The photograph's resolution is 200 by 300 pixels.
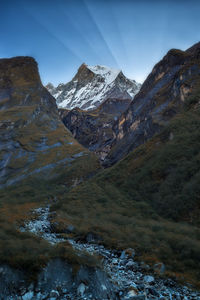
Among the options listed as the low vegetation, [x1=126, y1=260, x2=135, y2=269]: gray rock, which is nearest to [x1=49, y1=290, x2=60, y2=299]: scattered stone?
the low vegetation

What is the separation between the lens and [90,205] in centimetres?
3147

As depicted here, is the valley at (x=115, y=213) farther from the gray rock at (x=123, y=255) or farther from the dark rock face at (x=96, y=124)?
the dark rock face at (x=96, y=124)

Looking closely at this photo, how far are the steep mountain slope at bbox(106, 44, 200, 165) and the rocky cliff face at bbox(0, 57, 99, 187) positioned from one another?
21688 mm

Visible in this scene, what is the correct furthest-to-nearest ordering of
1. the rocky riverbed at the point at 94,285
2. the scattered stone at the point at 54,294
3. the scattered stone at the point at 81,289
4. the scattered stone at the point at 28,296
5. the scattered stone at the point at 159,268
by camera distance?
1. the scattered stone at the point at 159,268
2. the scattered stone at the point at 81,289
3. the rocky riverbed at the point at 94,285
4. the scattered stone at the point at 54,294
5. the scattered stone at the point at 28,296

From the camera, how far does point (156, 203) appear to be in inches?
1139

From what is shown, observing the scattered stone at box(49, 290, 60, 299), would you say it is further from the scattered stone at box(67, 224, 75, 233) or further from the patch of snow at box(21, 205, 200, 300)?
the scattered stone at box(67, 224, 75, 233)

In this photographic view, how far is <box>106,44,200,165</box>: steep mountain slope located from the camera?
5931 centimetres

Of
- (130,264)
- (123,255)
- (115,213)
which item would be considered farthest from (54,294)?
(115,213)

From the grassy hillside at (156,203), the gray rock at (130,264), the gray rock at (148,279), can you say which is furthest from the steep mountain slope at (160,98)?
the gray rock at (148,279)

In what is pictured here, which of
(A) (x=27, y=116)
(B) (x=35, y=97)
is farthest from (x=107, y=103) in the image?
(A) (x=27, y=116)

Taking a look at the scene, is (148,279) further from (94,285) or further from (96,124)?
(96,124)

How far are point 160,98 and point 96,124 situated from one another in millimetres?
85083

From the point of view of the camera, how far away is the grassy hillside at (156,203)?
16047 millimetres

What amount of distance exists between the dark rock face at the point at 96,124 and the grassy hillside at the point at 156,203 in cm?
6967
